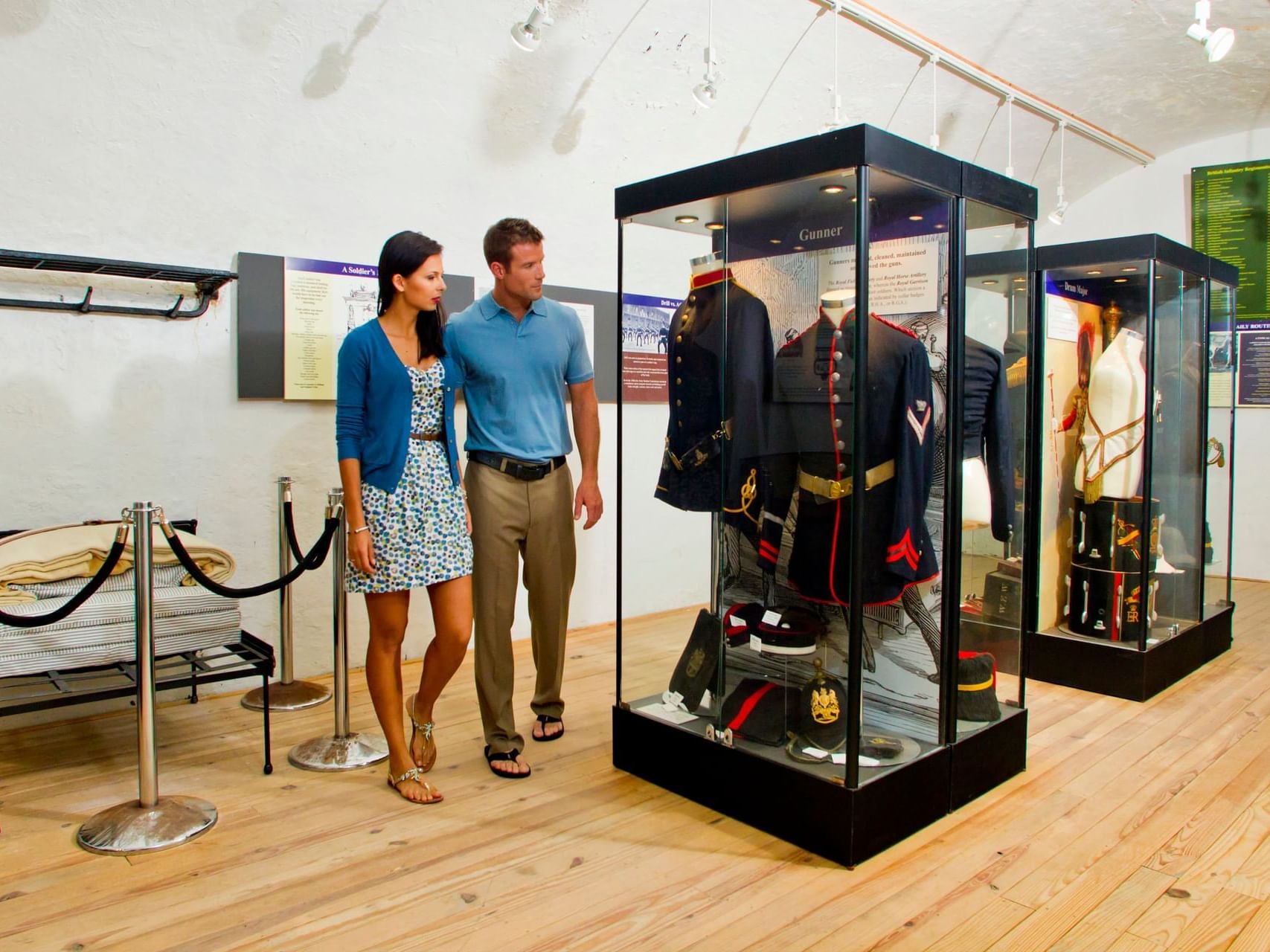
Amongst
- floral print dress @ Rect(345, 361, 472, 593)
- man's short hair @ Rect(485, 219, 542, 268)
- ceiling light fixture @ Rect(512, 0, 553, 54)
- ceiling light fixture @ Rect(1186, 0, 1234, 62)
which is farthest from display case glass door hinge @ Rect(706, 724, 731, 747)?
ceiling light fixture @ Rect(1186, 0, 1234, 62)

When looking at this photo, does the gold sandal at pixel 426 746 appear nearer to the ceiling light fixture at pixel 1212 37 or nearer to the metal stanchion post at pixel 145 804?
the metal stanchion post at pixel 145 804

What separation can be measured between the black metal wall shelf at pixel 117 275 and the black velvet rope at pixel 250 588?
1.09 meters

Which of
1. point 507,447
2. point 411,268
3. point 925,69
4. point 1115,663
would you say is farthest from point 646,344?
point 925,69

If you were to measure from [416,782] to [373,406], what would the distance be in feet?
3.62

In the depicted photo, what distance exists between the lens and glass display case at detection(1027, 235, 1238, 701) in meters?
3.79

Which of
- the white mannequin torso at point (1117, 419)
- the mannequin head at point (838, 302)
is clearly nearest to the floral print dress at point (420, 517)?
the mannequin head at point (838, 302)

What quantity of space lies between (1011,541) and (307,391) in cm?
274

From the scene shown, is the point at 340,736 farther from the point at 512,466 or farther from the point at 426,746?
the point at 512,466

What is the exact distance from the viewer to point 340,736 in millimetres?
3074

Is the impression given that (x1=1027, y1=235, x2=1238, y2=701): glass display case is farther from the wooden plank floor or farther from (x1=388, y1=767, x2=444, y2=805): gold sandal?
(x1=388, y1=767, x2=444, y2=805): gold sandal

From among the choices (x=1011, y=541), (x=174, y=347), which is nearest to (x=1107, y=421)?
(x=1011, y=541)

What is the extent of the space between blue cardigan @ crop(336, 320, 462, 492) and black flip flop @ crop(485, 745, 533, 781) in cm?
93

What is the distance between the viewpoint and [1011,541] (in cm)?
297

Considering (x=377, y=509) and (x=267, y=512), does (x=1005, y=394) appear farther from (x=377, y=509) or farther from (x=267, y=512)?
(x=267, y=512)
